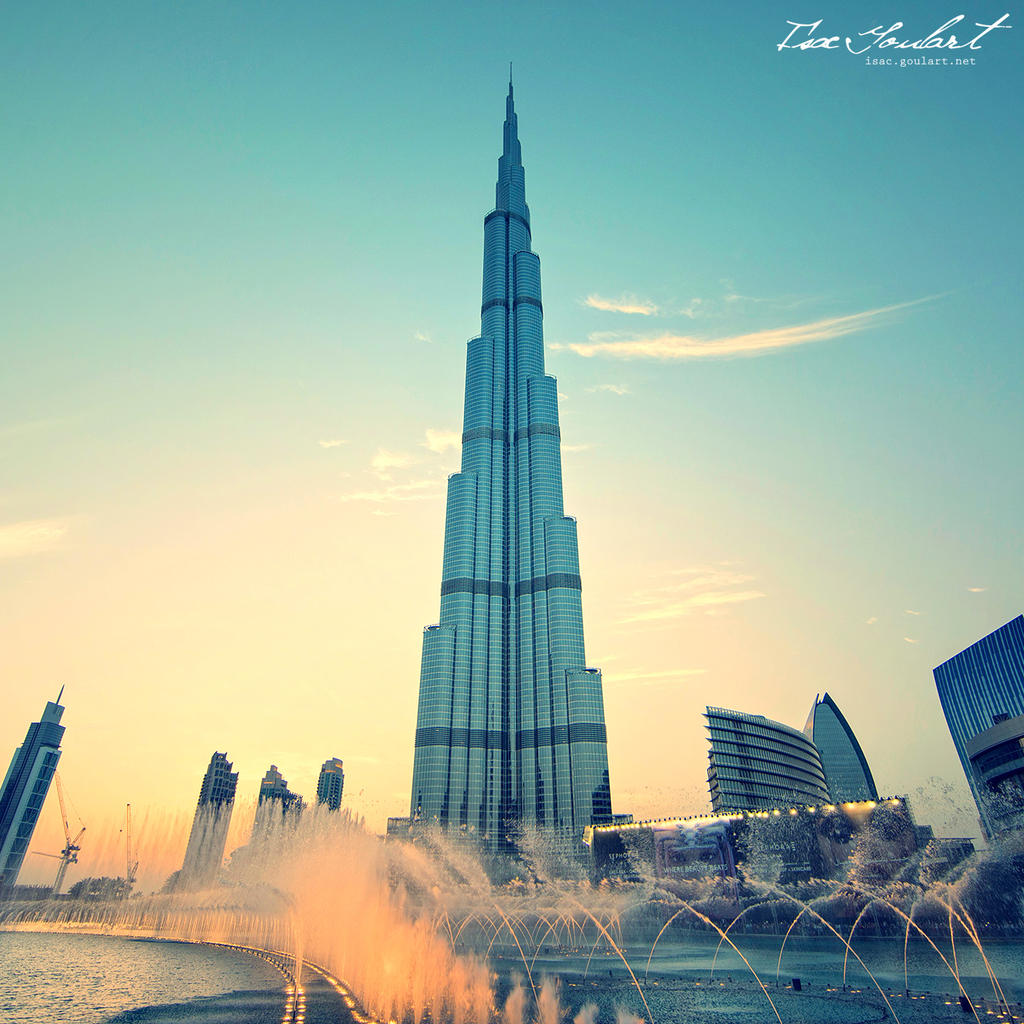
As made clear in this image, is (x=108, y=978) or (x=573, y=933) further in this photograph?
(x=573, y=933)

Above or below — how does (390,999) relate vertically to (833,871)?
below

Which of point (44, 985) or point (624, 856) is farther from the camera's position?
point (624, 856)

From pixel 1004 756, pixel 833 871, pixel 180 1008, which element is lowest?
pixel 180 1008

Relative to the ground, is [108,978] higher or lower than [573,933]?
lower

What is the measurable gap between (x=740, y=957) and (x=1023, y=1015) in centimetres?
3808

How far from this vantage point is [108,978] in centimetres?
→ 5106

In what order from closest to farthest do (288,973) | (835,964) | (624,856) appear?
(288,973)
(835,964)
(624,856)

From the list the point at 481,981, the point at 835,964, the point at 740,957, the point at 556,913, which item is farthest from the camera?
the point at 556,913

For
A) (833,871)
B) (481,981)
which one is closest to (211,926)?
(481,981)

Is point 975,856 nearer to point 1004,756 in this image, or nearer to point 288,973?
point 1004,756

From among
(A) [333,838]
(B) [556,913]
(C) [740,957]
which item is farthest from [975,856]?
(A) [333,838]

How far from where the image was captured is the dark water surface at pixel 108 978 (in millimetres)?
38375

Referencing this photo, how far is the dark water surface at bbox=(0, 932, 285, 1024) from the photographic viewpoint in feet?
126

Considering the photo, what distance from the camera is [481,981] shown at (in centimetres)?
4544
